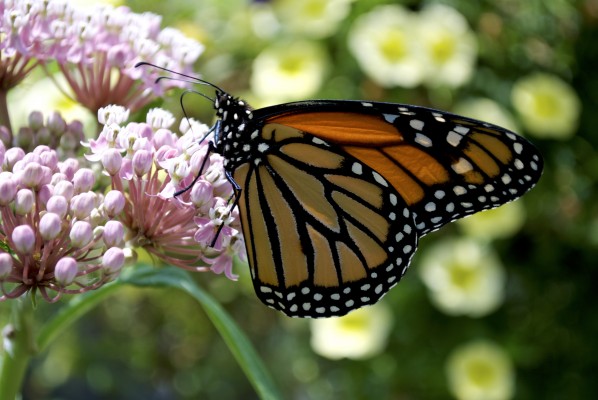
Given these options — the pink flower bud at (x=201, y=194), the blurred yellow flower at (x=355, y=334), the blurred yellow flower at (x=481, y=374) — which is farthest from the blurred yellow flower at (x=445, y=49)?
the pink flower bud at (x=201, y=194)

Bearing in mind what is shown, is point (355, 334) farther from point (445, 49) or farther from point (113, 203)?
point (113, 203)

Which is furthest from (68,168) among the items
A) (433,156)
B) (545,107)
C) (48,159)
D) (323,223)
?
(545,107)

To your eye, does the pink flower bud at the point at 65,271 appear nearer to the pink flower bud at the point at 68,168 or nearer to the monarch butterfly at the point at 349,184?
Answer: the pink flower bud at the point at 68,168

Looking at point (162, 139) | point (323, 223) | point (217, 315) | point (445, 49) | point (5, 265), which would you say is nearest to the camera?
point (5, 265)

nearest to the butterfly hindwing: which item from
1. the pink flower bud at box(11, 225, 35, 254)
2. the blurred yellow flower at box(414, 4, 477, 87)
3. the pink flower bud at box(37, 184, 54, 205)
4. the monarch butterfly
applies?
the monarch butterfly

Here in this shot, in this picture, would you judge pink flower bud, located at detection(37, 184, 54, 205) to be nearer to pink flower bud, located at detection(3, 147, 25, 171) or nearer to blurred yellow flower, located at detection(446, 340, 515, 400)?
pink flower bud, located at detection(3, 147, 25, 171)

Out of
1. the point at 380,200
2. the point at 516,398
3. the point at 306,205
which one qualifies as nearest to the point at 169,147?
the point at 306,205
